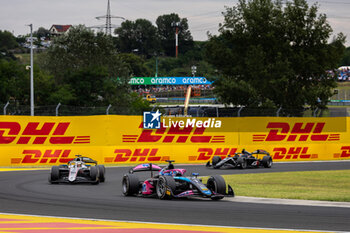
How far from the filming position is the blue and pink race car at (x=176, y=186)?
573 inches

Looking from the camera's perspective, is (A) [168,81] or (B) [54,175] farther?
(A) [168,81]

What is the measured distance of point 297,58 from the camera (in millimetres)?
41094

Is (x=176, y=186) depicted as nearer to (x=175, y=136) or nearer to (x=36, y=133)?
(x=36, y=133)

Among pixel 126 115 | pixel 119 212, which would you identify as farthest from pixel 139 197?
pixel 126 115

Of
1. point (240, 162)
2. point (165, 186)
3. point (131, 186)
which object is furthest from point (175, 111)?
point (165, 186)

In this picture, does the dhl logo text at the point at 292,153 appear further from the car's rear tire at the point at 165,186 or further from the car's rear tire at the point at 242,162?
the car's rear tire at the point at 165,186

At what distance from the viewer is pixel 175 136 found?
31031 millimetres

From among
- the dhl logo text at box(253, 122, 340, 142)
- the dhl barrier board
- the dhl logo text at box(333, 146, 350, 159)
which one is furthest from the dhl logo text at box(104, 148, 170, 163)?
the dhl logo text at box(333, 146, 350, 159)

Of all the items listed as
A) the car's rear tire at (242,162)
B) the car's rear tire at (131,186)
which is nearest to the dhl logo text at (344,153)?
the car's rear tire at (242,162)

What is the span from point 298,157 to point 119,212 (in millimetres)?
22586

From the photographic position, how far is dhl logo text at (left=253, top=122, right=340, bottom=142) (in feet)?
107

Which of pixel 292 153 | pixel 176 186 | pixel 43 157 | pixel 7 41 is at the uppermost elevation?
pixel 7 41

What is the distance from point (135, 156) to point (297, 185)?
12236mm

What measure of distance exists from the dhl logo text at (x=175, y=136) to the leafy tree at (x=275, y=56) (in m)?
9.12
